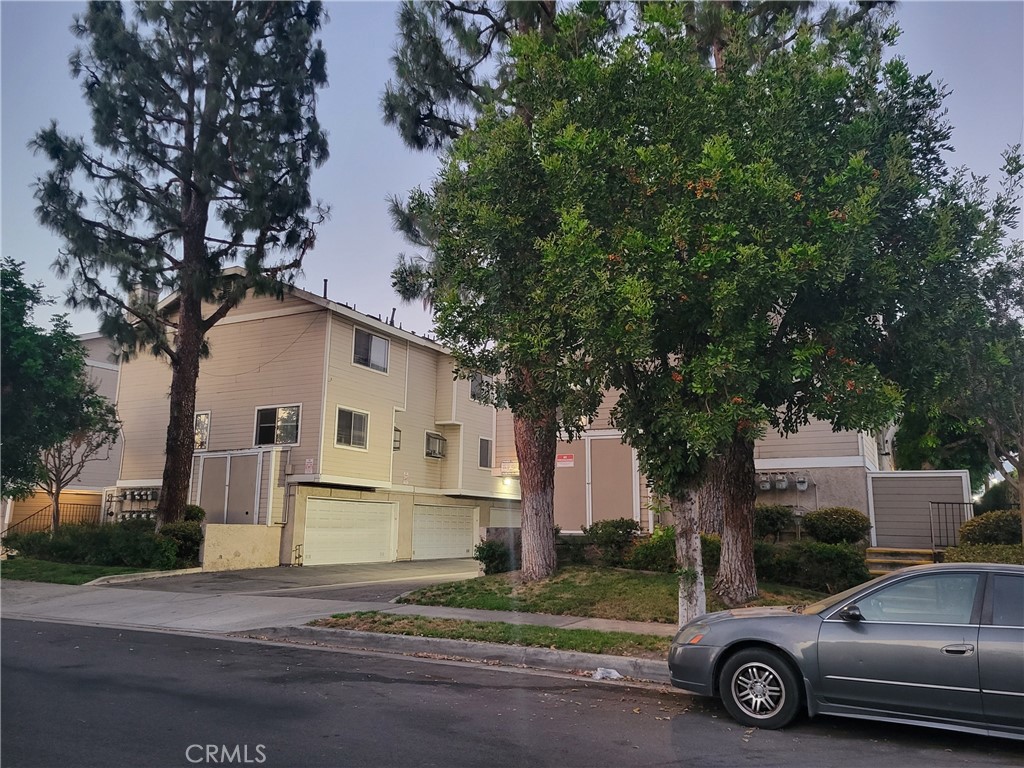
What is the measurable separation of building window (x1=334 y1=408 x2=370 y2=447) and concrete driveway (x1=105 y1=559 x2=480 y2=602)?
3.83m

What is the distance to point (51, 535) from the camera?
2144cm

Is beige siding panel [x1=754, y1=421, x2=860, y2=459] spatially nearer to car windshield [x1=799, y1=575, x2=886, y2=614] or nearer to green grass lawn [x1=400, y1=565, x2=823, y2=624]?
green grass lawn [x1=400, y1=565, x2=823, y2=624]

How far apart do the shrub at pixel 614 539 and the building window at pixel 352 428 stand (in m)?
11.2

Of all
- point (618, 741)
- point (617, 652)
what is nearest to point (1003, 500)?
point (617, 652)

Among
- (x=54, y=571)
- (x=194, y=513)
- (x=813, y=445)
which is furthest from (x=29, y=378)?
(x=813, y=445)

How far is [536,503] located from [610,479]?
685cm

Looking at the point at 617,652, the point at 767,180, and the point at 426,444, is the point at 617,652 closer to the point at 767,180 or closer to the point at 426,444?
the point at 767,180

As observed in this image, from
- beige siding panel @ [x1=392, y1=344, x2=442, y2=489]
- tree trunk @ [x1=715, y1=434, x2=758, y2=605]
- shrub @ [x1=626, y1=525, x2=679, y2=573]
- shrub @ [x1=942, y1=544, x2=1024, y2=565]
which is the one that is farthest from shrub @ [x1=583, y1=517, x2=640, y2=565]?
beige siding panel @ [x1=392, y1=344, x2=442, y2=489]

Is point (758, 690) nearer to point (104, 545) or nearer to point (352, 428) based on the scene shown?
point (104, 545)

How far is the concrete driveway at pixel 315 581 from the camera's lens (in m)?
15.8

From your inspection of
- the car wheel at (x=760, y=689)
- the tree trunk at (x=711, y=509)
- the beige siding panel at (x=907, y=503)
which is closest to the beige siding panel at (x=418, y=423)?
the tree trunk at (x=711, y=509)

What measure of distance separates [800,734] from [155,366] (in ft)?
87.4

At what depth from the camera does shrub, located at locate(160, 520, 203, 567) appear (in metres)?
20.1

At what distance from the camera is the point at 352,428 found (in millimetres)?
25469
